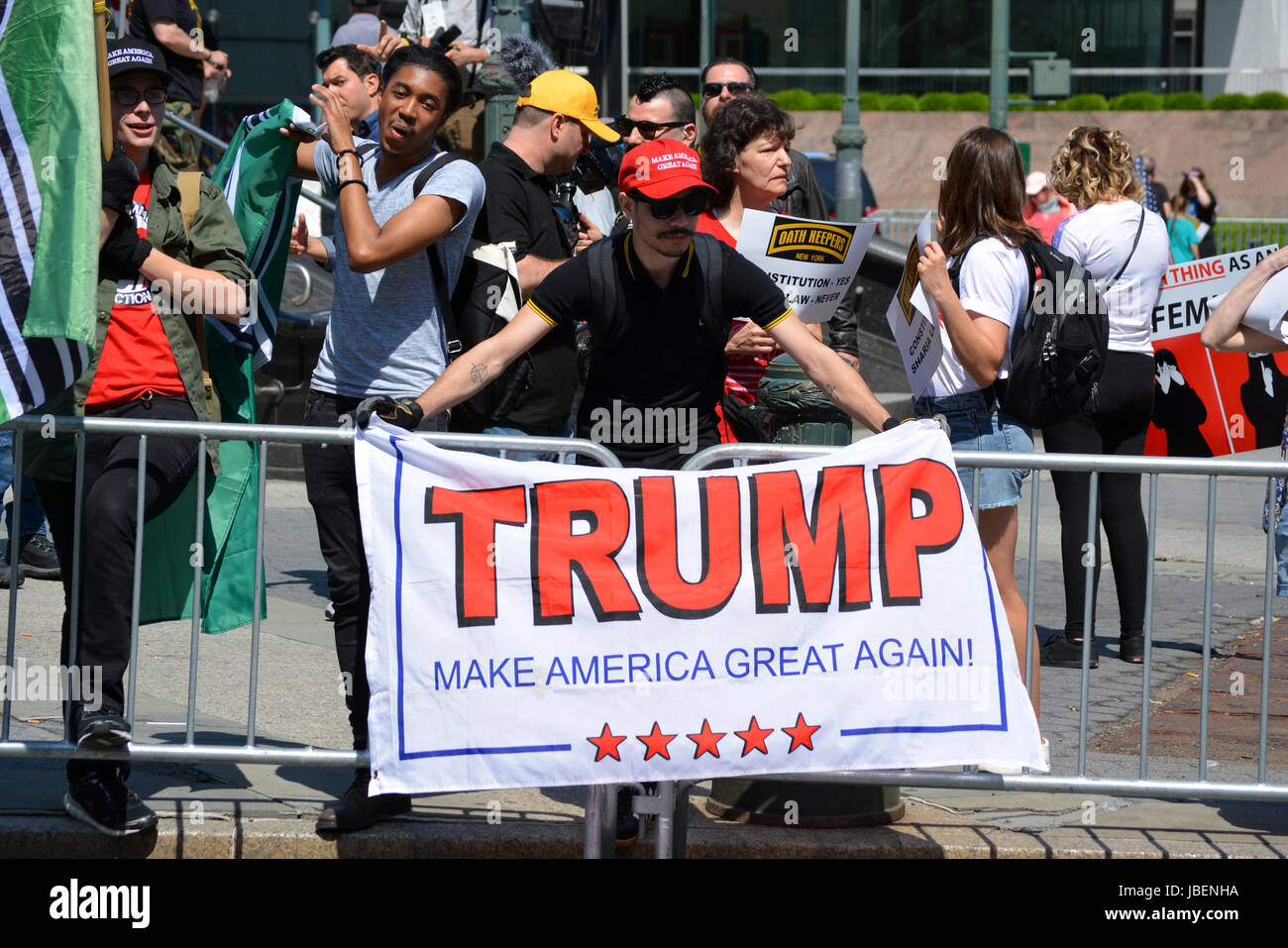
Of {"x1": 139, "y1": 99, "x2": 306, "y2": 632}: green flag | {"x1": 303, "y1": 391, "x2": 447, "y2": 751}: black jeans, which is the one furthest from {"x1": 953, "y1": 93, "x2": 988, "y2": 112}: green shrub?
Answer: {"x1": 303, "y1": 391, "x2": 447, "y2": 751}: black jeans

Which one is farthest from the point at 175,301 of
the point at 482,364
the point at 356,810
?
the point at 356,810

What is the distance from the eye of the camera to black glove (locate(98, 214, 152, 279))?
4625mm

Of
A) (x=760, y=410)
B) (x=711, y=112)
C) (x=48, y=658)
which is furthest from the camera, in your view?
(x=711, y=112)

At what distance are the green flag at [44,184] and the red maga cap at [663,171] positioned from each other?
1482 mm

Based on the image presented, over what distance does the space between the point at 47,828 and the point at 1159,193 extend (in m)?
16.6

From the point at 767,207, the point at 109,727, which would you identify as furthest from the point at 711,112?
the point at 109,727

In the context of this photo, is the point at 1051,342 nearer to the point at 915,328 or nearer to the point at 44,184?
the point at 915,328

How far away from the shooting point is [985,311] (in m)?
5.50

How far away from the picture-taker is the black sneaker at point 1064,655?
6.97 m

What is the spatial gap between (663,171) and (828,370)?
745 mm

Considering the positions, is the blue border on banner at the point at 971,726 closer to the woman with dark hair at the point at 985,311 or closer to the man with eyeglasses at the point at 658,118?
the woman with dark hair at the point at 985,311

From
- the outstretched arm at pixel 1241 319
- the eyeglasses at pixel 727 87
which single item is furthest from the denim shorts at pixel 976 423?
the eyeglasses at pixel 727 87

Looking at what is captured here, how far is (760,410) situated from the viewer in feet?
18.7

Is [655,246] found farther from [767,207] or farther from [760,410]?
[767,207]
